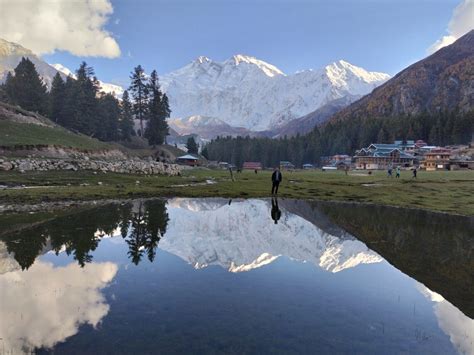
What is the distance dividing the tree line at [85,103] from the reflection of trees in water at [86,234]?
259 ft

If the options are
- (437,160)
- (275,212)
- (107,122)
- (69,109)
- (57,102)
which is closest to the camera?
(275,212)

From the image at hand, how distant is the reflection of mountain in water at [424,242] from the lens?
40.0 feet

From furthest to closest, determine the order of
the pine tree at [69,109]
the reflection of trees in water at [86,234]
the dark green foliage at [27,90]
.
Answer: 1. the pine tree at [69,109]
2. the dark green foliage at [27,90]
3. the reflection of trees in water at [86,234]

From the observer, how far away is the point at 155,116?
115750mm

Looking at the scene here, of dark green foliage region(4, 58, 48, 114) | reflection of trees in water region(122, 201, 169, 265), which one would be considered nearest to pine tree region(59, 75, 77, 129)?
dark green foliage region(4, 58, 48, 114)

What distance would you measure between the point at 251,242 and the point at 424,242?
27.6 feet

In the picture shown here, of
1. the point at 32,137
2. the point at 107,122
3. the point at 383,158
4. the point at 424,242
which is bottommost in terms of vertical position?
the point at 424,242

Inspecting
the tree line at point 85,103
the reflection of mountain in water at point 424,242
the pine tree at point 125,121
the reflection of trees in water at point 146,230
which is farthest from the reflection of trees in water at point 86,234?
the pine tree at point 125,121

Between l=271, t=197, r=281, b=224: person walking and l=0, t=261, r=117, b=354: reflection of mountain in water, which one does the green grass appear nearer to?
l=271, t=197, r=281, b=224: person walking

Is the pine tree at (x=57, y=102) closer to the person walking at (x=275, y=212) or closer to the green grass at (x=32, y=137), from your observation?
the green grass at (x=32, y=137)

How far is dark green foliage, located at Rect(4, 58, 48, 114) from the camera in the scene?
90625 millimetres

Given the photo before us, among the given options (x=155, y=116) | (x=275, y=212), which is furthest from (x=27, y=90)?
(x=275, y=212)

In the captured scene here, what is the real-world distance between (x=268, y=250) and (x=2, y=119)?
197 ft

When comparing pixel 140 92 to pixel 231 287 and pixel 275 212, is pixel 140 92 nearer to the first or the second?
pixel 275 212
